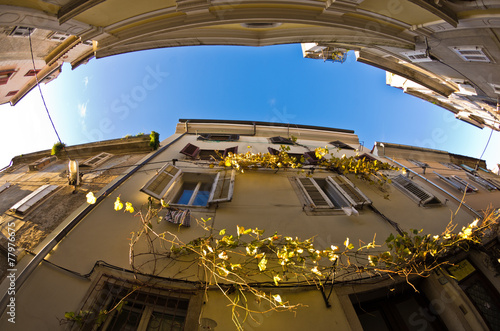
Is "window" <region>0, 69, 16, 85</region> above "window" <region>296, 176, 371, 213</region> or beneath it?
above

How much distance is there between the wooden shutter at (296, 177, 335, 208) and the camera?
5834 millimetres

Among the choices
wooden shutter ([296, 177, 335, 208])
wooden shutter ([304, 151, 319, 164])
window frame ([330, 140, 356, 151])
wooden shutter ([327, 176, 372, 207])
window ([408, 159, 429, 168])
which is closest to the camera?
wooden shutter ([296, 177, 335, 208])

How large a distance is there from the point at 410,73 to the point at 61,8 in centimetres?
1638

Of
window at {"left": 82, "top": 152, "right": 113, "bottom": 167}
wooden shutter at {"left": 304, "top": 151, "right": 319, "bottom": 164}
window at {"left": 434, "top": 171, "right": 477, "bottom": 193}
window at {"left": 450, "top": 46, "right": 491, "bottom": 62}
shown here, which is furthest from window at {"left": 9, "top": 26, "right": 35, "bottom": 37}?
window at {"left": 434, "top": 171, "right": 477, "bottom": 193}

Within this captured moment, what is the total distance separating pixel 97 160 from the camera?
789 cm

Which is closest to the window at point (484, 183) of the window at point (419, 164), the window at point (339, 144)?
the window at point (419, 164)

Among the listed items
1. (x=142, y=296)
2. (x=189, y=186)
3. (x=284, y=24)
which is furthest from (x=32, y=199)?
(x=284, y=24)

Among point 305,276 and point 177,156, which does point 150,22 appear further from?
point 305,276

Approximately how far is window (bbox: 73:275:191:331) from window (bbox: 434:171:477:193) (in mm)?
10326

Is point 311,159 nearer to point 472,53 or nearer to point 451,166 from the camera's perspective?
point 472,53

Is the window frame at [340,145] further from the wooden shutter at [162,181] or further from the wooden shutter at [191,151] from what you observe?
the wooden shutter at [162,181]

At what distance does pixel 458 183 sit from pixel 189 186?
10776 mm

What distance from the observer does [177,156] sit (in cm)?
836

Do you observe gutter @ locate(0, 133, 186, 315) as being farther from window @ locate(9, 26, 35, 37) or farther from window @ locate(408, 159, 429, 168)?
window @ locate(408, 159, 429, 168)
